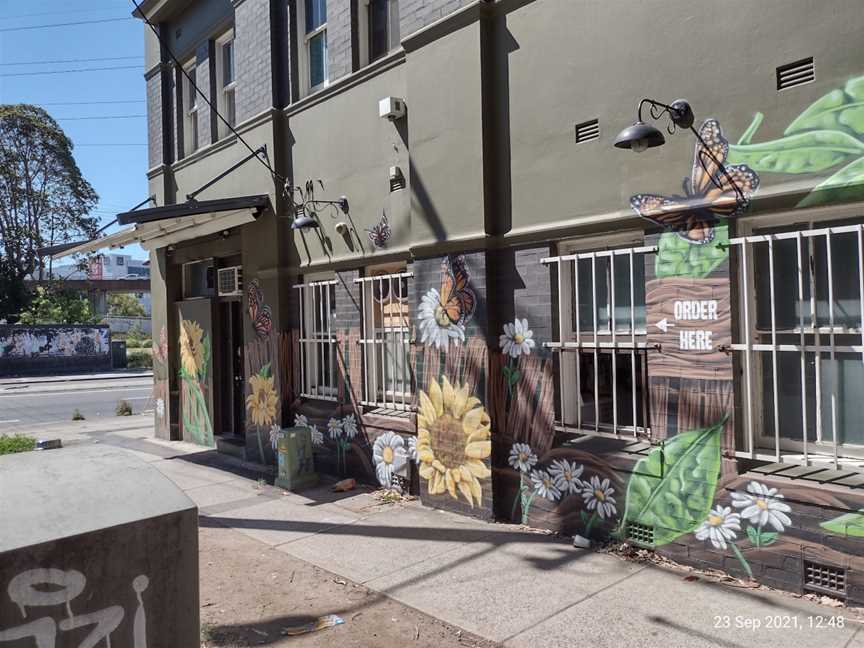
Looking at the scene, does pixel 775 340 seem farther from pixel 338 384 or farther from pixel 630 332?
pixel 338 384

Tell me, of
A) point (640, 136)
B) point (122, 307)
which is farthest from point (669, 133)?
point (122, 307)

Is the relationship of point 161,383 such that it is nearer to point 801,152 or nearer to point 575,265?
→ point 575,265

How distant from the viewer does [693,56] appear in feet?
15.2

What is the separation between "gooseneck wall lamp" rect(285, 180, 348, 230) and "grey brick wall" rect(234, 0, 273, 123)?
1316 mm

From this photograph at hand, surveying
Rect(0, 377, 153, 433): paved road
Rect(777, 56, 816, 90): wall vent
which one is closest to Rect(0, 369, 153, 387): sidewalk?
Rect(0, 377, 153, 433): paved road

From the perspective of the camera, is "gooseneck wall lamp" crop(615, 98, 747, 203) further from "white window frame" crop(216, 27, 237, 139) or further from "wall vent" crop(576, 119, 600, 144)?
"white window frame" crop(216, 27, 237, 139)

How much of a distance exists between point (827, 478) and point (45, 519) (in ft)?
14.1

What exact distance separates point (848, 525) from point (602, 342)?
2.09 metres

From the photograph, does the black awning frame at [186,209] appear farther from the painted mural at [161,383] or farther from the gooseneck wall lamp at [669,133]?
the gooseneck wall lamp at [669,133]

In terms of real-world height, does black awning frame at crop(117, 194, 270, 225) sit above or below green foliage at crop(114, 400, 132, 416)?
above

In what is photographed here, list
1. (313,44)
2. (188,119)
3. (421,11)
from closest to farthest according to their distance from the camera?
(421,11) < (313,44) < (188,119)

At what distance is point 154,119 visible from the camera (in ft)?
39.6

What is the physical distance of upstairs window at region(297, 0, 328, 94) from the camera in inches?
327

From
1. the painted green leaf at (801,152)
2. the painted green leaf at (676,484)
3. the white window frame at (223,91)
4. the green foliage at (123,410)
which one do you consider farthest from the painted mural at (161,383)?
the painted green leaf at (801,152)
